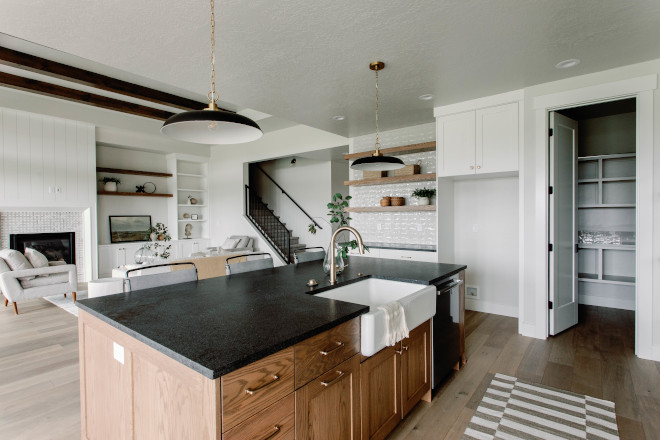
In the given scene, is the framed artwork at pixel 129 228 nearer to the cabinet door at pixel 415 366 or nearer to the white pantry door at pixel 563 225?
the cabinet door at pixel 415 366

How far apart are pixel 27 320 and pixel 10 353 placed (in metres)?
1.24

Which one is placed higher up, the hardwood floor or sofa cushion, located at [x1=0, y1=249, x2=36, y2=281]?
sofa cushion, located at [x1=0, y1=249, x2=36, y2=281]

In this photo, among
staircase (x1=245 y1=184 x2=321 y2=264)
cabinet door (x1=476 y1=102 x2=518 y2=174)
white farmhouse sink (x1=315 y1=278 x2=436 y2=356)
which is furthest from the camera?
staircase (x1=245 y1=184 x2=321 y2=264)

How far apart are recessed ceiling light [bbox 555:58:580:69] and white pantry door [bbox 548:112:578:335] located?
59 centimetres

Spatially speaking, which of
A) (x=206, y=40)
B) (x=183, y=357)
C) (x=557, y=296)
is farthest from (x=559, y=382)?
(x=206, y=40)

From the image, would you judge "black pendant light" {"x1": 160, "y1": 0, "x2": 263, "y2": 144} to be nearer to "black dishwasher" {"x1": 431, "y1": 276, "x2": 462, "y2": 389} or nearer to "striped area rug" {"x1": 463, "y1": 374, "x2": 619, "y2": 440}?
"black dishwasher" {"x1": 431, "y1": 276, "x2": 462, "y2": 389}

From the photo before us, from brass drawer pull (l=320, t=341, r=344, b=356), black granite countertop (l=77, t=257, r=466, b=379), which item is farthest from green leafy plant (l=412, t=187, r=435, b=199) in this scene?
brass drawer pull (l=320, t=341, r=344, b=356)

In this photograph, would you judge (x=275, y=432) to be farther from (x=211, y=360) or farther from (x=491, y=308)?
(x=491, y=308)

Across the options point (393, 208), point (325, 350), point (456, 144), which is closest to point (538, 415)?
point (325, 350)

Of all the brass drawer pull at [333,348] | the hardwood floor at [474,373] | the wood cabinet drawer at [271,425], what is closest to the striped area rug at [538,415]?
the hardwood floor at [474,373]

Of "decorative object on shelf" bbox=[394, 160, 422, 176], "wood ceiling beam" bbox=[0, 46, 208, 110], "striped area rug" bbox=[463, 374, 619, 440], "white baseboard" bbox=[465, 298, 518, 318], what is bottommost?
"striped area rug" bbox=[463, 374, 619, 440]

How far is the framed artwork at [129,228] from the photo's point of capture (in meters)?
7.47

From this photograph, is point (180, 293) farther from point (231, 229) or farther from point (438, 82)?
point (231, 229)

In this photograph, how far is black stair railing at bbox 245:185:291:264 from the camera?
784 cm
